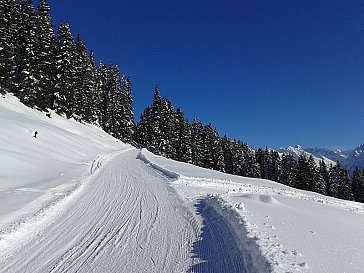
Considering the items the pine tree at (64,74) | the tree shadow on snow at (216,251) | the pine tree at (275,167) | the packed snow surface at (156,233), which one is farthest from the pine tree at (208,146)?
the tree shadow on snow at (216,251)

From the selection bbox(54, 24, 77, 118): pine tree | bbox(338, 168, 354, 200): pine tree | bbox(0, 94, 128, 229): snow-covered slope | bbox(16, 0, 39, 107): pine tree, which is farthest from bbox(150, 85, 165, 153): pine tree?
bbox(338, 168, 354, 200): pine tree

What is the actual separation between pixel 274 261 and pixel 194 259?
1537 mm

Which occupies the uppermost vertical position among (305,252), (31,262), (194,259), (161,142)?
(161,142)

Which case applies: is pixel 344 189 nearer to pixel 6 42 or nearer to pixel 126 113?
pixel 126 113

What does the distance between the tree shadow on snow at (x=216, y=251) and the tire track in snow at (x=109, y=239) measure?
0.84ft

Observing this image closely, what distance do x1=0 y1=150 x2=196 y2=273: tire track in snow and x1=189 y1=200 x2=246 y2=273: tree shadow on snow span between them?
0.25 meters

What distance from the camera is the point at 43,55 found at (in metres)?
37.2

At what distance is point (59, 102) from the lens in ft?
143

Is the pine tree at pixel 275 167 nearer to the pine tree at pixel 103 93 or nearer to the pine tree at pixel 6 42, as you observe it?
the pine tree at pixel 103 93

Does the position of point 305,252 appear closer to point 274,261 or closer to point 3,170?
point 274,261

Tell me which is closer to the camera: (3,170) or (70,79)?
(3,170)

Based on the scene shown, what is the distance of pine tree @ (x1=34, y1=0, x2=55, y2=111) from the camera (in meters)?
36.3

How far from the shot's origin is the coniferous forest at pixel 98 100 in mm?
35844

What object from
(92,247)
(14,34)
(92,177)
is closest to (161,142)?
(14,34)
